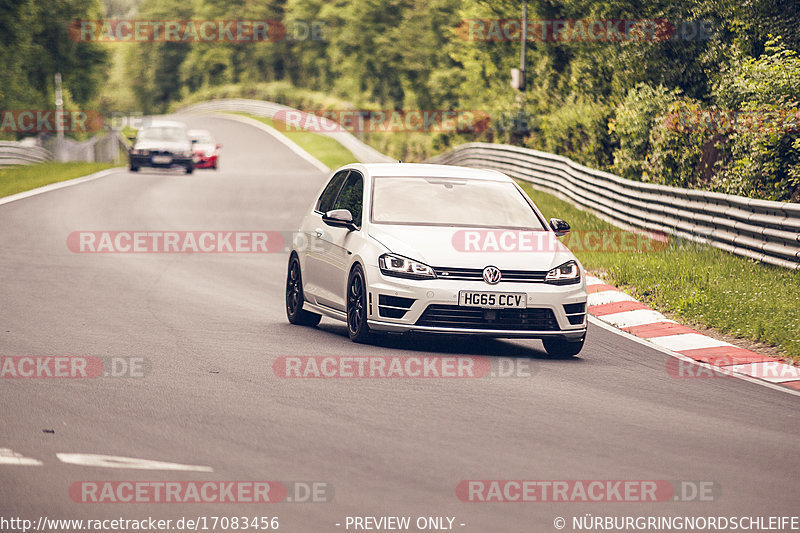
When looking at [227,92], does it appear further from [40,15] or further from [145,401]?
[145,401]

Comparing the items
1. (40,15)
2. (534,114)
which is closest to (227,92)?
(40,15)

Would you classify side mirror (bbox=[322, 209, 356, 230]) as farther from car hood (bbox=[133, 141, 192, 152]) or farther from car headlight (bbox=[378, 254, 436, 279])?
car hood (bbox=[133, 141, 192, 152])

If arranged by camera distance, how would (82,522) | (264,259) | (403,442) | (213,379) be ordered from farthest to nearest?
(264,259), (213,379), (403,442), (82,522)

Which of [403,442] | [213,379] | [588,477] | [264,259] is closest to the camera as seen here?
[588,477]

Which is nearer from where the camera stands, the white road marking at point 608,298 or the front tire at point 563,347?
the front tire at point 563,347

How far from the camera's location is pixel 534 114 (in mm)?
42219

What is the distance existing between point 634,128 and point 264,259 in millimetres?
10240

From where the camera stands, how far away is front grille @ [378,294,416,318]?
33.7ft

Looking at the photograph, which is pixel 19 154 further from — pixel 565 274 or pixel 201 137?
pixel 565 274

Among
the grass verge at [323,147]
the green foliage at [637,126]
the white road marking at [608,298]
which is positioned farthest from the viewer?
the grass verge at [323,147]

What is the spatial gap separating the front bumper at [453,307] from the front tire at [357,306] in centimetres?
12

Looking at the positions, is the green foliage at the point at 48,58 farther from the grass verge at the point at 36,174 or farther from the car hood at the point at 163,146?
the car hood at the point at 163,146

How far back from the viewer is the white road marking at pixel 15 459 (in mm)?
6301

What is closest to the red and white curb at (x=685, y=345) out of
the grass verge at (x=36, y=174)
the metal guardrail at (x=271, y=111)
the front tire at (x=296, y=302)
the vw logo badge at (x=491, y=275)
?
the vw logo badge at (x=491, y=275)
